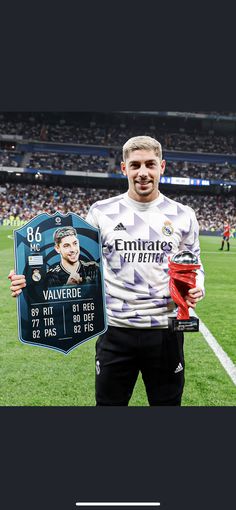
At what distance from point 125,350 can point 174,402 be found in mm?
306

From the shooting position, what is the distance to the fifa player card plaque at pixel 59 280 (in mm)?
1452

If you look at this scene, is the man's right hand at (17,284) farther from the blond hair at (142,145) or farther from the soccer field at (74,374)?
the blond hair at (142,145)

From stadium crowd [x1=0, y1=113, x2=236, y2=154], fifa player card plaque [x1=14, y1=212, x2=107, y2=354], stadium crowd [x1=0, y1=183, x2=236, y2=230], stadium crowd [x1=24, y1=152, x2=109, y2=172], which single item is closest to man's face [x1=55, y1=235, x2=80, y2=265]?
fifa player card plaque [x1=14, y1=212, x2=107, y2=354]

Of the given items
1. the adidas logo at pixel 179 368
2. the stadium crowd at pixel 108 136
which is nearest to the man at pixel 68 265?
the adidas logo at pixel 179 368

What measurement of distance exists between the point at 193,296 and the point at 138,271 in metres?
0.22

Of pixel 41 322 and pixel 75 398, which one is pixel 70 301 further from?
pixel 75 398

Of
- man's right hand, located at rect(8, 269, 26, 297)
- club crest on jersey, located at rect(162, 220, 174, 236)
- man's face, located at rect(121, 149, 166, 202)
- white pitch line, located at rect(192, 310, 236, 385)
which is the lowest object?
white pitch line, located at rect(192, 310, 236, 385)

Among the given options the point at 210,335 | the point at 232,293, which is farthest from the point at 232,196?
the point at 210,335

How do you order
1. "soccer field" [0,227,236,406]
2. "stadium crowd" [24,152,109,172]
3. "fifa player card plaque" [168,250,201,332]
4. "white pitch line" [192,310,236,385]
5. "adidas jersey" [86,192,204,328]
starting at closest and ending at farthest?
"fifa player card plaque" [168,250,201,332] < "adidas jersey" [86,192,204,328] < "soccer field" [0,227,236,406] < "white pitch line" [192,310,236,385] < "stadium crowd" [24,152,109,172]

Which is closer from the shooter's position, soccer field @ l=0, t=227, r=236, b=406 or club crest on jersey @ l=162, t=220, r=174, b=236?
club crest on jersey @ l=162, t=220, r=174, b=236

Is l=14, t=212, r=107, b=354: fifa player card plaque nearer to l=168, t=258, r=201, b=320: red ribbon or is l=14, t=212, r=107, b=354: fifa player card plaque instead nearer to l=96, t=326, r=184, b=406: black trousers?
l=96, t=326, r=184, b=406: black trousers

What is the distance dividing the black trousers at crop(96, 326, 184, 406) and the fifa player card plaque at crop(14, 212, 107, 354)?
0.40 ft

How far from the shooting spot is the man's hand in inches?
56.7

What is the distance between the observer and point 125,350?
1606mm
